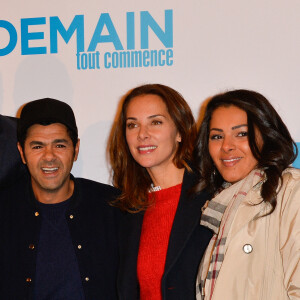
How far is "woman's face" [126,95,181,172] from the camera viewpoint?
270 centimetres

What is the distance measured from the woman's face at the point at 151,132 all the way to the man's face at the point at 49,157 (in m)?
0.38

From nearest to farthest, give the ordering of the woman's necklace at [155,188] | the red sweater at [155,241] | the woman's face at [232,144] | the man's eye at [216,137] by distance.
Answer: the woman's face at [232,144]
the man's eye at [216,137]
the red sweater at [155,241]
the woman's necklace at [155,188]

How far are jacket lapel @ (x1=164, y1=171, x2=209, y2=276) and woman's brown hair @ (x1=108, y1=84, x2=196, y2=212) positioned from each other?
198mm

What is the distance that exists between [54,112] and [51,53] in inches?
31.7

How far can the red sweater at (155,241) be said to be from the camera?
253 centimetres

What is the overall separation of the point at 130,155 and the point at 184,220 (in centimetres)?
62

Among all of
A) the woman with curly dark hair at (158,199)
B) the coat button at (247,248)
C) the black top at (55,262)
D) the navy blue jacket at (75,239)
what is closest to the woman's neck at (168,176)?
the woman with curly dark hair at (158,199)

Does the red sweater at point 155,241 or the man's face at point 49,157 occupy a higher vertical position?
the man's face at point 49,157

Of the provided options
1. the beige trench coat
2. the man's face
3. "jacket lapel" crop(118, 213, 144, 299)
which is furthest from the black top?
the beige trench coat

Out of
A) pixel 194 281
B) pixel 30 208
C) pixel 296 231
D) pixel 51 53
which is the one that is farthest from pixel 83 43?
pixel 296 231

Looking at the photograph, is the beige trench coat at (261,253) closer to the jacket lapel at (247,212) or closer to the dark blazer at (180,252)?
the jacket lapel at (247,212)

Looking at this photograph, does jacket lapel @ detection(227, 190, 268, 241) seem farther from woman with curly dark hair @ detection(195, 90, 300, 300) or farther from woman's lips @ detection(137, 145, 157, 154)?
woman's lips @ detection(137, 145, 157, 154)

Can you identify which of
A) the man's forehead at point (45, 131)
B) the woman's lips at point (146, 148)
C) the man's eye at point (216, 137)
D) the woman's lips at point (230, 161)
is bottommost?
the woman's lips at point (230, 161)

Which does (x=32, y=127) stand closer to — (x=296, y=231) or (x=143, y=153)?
(x=143, y=153)
